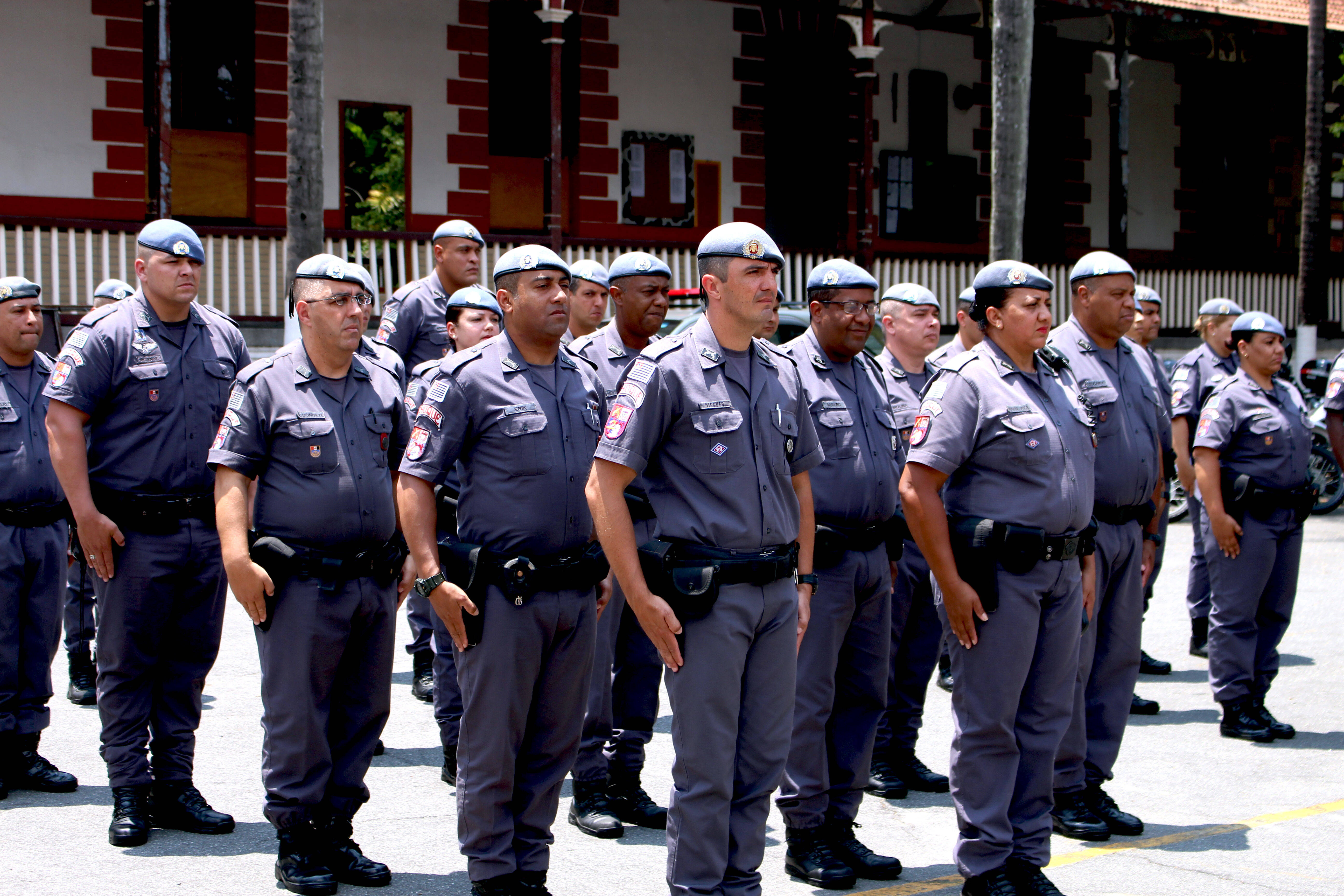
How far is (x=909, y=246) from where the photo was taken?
2275 cm

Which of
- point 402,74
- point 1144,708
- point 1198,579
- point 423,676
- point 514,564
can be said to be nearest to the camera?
point 514,564

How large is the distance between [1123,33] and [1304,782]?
672 inches

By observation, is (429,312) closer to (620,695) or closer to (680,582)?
(620,695)

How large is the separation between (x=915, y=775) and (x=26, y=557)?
4.02 meters

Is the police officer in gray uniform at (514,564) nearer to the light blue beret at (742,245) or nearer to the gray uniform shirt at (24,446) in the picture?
the light blue beret at (742,245)

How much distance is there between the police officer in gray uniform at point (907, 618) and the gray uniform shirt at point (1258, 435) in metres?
1.57

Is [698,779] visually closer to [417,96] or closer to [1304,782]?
[1304,782]

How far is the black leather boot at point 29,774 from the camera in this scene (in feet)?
20.5

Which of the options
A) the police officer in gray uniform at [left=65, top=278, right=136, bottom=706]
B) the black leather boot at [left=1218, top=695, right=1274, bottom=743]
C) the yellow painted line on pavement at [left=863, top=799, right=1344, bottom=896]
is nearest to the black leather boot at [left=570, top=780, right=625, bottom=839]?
the yellow painted line on pavement at [left=863, top=799, right=1344, bottom=896]

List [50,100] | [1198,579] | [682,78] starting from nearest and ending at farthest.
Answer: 1. [1198,579]
2. [50,100]
3. [682,78]

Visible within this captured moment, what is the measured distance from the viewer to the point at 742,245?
4535 mm

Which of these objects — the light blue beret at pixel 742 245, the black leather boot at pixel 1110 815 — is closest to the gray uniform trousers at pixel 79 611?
the light blue beret at pixel 742 245

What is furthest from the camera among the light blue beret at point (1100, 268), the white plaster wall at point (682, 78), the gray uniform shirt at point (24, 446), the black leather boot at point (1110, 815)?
the white plaster wall at point (682, 78)

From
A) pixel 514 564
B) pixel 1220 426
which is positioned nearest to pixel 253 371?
pixel 514 564
